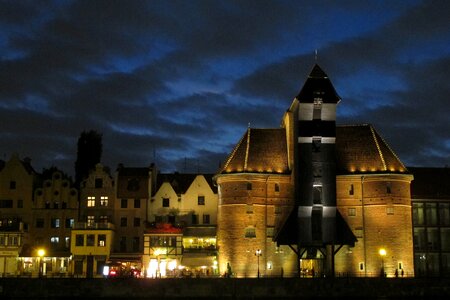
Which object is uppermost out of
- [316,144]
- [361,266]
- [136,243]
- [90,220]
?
[316,144]

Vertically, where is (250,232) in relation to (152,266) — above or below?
above

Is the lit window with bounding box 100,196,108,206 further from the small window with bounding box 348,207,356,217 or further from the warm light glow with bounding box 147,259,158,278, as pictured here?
the small window with bounding box 348,207,356,217

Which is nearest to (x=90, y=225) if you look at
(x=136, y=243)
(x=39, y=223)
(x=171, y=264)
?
(x=136, y=243)

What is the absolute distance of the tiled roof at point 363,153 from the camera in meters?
81.5

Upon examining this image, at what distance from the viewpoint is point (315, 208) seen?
78.2 meters

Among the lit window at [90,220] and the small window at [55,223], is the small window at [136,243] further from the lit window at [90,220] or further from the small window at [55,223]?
the small window at [55,223]

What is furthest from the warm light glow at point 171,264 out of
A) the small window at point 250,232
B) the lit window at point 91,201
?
the lit window at point 91,201

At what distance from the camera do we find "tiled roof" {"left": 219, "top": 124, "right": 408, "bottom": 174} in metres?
81.7

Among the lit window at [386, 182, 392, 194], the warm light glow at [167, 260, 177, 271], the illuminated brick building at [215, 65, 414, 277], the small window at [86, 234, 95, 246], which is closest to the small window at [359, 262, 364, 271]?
the illuminated brick building at [215, 65, 414, 277]

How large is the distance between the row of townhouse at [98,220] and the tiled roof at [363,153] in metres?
17.5

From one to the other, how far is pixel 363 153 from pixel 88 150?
48.2 meters

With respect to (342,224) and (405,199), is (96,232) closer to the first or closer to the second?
(342,224)

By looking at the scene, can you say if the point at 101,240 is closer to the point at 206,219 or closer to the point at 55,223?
the point at 55,223

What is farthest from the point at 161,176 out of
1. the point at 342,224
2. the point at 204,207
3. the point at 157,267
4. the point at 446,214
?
the point at 446,214
